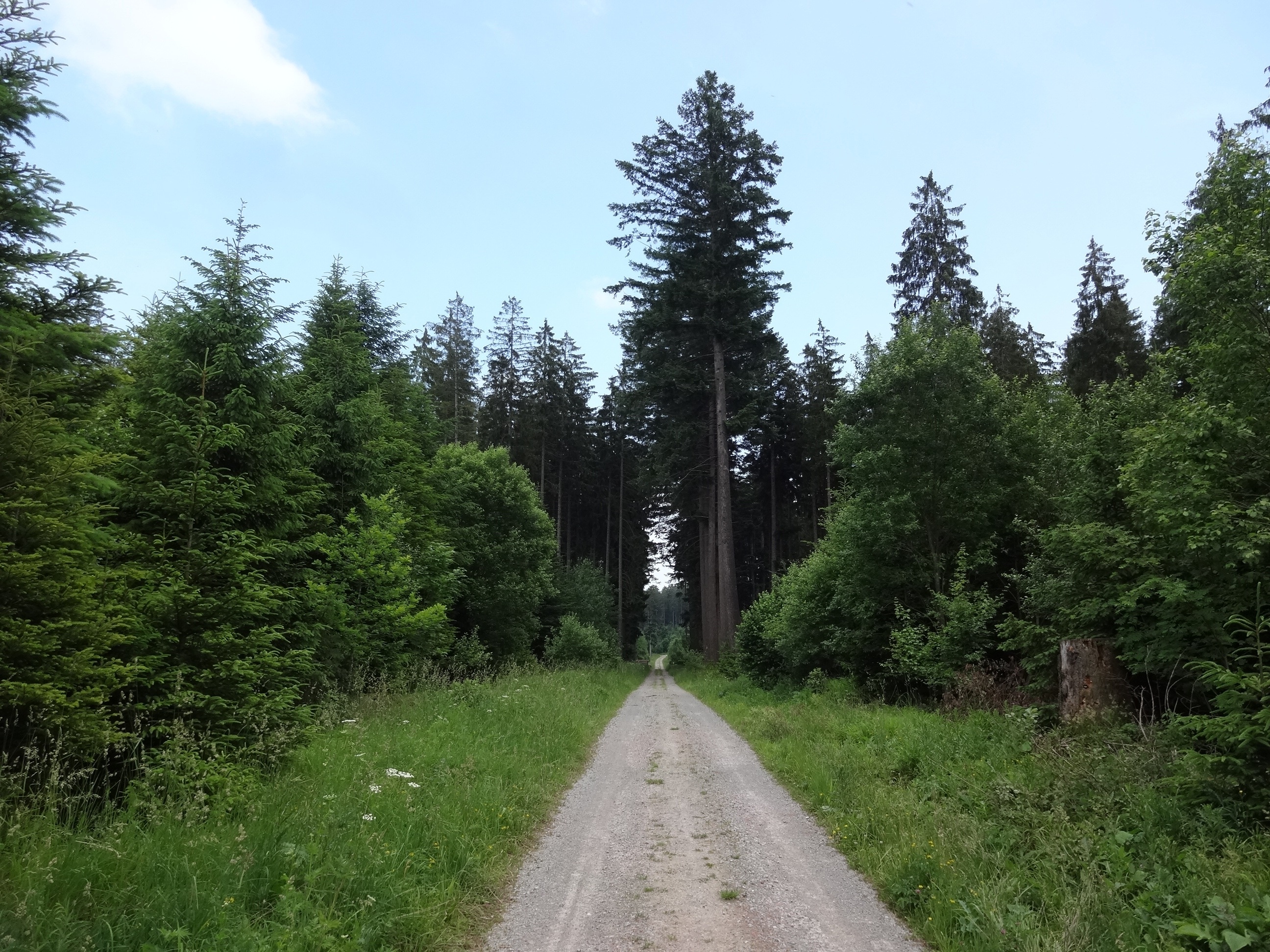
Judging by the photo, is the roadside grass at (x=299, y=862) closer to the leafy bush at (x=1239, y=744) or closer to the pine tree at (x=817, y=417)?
the leafy bush at (x=1239, y=744)

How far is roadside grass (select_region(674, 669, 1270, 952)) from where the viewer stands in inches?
153

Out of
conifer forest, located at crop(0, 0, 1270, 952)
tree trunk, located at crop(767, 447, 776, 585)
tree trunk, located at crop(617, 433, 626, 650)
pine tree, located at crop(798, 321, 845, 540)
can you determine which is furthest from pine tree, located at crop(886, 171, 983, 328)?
tree trunk, located at crop(617, 433, 626, 650)

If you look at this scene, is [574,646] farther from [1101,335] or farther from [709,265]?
[1101,335]

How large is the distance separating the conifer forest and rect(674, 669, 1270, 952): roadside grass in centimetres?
7

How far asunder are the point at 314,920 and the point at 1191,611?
346 inches

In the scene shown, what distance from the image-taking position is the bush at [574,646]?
1123 inches

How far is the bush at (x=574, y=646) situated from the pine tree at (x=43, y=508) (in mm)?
22505

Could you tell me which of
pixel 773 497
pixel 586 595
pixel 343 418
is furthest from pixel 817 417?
pixel 343 418

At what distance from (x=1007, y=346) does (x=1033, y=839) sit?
1030 inches

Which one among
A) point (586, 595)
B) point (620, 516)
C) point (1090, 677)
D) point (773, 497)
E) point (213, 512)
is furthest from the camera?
point (620, 516)

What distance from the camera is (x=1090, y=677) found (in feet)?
26.5

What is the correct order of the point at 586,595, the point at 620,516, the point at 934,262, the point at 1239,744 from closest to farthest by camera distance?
the point at 1239,744, the point at 934,262, the point at 586,595, the point at 620,516

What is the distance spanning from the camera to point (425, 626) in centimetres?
1459

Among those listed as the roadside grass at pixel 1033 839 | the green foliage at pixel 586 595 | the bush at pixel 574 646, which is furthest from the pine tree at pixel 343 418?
the green foliage at pixel 586 595
